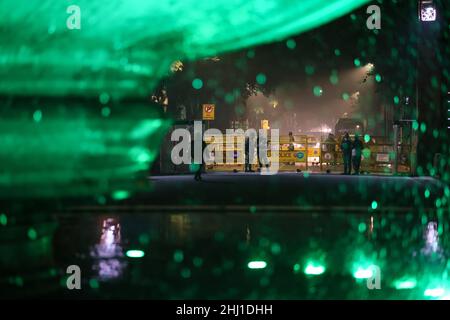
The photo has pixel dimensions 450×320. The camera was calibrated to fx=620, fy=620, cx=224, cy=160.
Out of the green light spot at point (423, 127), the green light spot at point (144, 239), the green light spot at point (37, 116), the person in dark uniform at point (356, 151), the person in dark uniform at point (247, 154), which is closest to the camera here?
the green light spot at point (144, 239)

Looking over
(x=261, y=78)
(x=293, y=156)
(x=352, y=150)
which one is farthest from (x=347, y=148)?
(x=261, y=78)

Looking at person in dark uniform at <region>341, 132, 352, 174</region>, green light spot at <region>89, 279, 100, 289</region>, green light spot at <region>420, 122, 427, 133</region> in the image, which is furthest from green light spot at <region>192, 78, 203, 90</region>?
green light spot at <region>89, 279, 100, 289</region>

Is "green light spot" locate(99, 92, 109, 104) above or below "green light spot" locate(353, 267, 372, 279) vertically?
above

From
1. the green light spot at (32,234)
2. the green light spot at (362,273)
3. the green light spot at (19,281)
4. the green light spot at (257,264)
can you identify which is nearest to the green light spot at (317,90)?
the green light spot at (257,264)

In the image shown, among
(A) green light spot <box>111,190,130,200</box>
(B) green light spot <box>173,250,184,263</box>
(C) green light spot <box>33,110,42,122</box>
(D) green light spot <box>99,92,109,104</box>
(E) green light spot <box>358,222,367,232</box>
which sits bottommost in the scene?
(B) green light spot <box>173,250,184,263</box>

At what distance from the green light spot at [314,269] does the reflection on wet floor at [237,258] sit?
19 mm

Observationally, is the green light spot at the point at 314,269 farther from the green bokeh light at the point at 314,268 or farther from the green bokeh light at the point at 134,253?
the green bokeh light at the point at 134,253

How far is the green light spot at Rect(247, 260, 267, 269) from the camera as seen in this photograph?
8.26 metres

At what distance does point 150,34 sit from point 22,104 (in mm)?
5399

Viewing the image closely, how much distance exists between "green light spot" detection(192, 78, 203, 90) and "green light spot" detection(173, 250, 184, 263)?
2906 cm

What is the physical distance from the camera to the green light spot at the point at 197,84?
38225mm

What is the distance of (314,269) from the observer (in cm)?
810

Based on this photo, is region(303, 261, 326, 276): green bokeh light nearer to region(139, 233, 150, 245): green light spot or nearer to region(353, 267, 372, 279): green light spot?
region(353, 267, 372, 279): green light spot

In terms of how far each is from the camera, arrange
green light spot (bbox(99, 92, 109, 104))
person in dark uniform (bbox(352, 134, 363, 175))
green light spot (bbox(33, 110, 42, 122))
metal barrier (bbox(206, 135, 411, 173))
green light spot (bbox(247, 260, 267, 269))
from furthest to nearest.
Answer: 1. metal barrier (bbox(206, 135, 411, 173))
2. person in dark uniform (bbox(352, 134, 363, 175))
3. green light spot (bbox(99, 92, 109, 104))
4. green light spot (bbox(33, 110, 42, 122))
5. green light spot (bbox(247, 260, 267, 269))
